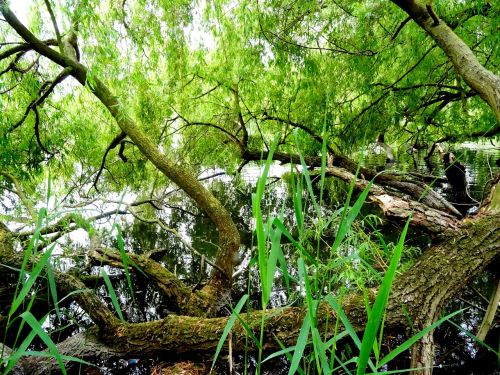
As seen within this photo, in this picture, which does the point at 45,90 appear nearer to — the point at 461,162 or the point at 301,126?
the point at 301,126

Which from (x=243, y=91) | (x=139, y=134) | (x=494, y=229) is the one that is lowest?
(x=494, y=229)

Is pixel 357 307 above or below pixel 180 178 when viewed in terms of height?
below

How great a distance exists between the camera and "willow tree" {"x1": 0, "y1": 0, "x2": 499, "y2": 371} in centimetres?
227

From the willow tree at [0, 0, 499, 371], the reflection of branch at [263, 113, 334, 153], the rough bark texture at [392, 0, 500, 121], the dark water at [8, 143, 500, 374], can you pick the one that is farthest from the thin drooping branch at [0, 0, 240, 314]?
the rough bark texture at [392, 0, 500, 121]

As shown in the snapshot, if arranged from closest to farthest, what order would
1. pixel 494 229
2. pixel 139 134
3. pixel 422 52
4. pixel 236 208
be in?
pixel 494 229, pixel 139 134, pixel 422 52, pixel 236 208

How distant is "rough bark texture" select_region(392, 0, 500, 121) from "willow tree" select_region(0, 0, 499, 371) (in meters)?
0.01

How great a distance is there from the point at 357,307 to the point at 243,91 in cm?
334

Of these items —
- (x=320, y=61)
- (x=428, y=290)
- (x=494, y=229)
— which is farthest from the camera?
(x=320, y=61)

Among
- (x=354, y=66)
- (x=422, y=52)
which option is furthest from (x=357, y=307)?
(x=422, y=52)

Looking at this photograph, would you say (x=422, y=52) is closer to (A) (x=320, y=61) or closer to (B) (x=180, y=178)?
(A) (x=320, y=61)

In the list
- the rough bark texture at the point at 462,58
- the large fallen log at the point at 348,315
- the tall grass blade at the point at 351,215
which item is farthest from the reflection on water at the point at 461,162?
the tall grass blade at the point at 351,215

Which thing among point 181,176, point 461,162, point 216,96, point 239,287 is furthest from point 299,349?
point 461,162

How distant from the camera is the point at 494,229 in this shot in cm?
207

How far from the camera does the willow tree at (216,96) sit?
2.27 metres
